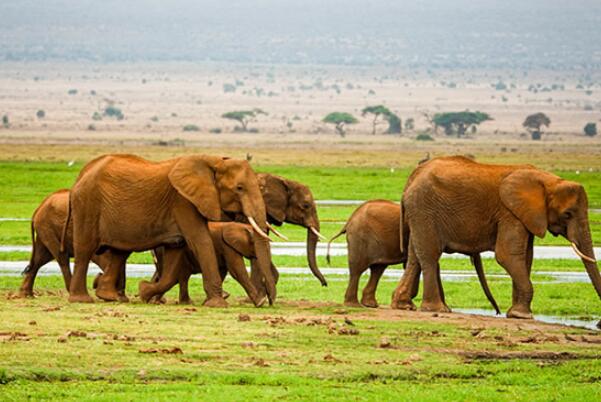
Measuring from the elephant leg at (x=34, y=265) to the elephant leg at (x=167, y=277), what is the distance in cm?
193

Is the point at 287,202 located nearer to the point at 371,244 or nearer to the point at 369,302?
the point at 371,244

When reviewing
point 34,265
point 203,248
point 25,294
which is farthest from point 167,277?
point 34,265

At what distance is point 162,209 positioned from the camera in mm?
19469

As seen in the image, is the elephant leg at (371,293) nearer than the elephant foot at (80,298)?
No

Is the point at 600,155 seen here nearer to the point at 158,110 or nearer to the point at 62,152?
the point at 62,152

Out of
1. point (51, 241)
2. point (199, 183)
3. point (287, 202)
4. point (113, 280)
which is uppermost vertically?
point (199, 183)

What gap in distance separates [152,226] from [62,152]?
62697 millimetres

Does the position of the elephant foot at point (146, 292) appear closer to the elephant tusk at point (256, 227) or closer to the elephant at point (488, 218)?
the elephant tusk at point (256, 227)

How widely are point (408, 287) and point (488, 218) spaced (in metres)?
1.40

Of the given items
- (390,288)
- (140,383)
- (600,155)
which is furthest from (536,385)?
(600,155)

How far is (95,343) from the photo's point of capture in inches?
565

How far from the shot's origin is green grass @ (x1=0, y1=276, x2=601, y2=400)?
41.0 feet

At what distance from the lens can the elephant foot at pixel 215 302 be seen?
751 inches

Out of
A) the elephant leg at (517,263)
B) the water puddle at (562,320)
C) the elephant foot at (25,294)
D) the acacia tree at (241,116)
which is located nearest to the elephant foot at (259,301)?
the water puddle at (562,320)
